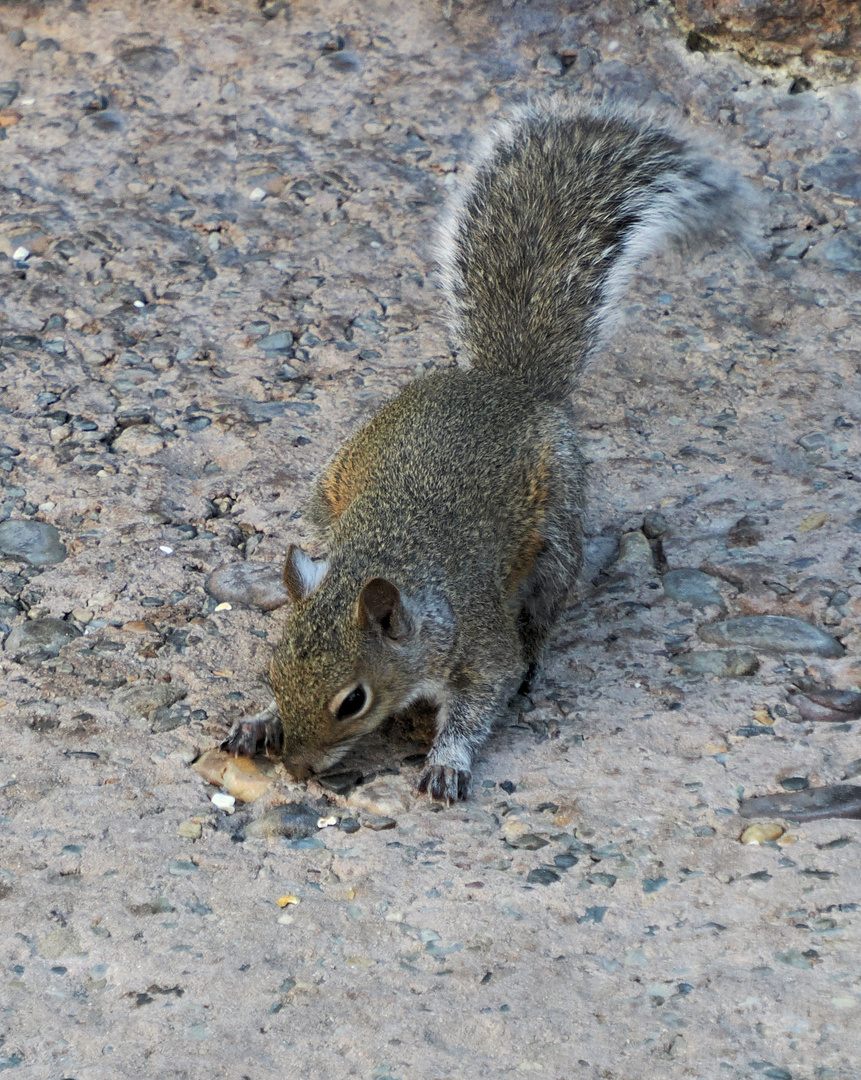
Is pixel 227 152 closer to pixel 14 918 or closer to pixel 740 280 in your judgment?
pixel 740 280

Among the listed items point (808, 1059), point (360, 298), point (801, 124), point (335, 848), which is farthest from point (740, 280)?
point (808, 1059)

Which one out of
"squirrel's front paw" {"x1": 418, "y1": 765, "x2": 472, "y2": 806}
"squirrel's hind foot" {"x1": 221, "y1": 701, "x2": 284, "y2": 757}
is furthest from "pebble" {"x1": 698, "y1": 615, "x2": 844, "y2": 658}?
"squirrel's hind foot" {"x1": 221, "y1": 701, "x2": 284, "y2": 757}

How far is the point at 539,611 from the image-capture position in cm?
367

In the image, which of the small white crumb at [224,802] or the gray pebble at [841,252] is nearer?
the small white crumb at [224,802]

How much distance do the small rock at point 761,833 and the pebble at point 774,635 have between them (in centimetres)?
75

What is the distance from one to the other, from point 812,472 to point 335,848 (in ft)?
7.84

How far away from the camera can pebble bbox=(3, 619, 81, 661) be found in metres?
3.33

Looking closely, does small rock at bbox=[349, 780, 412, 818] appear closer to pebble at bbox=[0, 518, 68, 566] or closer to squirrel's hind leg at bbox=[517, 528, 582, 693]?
squirrel's hind leg at bbox=[517, 528, 582, 693]

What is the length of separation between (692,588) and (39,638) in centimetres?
192

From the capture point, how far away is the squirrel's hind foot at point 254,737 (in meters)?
3.01

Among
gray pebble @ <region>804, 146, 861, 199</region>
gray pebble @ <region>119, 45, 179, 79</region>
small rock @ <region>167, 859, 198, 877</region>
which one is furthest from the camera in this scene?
gray pebble @ <region>119, 45, 179, 79</region>

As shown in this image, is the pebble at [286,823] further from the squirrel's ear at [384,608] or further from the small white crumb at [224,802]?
the squirrel's ear at [384,608]

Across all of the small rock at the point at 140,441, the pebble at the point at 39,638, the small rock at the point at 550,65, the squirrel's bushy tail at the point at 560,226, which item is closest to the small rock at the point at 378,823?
the pebble at the point at 39,638

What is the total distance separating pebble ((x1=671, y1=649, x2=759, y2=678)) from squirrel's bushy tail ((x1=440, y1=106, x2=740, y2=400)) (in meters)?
1.05
